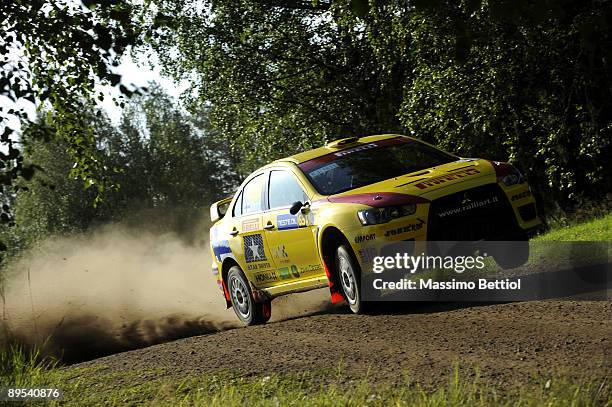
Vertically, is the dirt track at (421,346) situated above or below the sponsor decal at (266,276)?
below

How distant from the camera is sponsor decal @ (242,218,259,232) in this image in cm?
1197

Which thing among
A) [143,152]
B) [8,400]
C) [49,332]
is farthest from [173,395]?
[143,152]

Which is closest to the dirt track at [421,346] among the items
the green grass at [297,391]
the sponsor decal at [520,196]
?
the green grass at [297,391]

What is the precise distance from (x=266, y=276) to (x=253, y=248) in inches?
15.5

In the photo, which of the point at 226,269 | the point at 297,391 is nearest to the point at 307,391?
the point at 297,391

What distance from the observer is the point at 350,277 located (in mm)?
10227

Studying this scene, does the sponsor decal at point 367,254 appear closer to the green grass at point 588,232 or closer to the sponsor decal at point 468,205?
the sponsor decal at point 468,205

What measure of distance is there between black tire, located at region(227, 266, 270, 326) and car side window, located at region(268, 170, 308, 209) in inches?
53.0

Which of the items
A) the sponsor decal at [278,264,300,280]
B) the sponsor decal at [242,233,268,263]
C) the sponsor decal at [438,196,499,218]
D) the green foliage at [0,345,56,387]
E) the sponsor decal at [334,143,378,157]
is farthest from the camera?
the sponsor decal at [242,233,268,263]

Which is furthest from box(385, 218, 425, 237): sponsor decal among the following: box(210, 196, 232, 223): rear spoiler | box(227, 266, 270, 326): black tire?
box(210, 196, 232, 223): rear spoiler

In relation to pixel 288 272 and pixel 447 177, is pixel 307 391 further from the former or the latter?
pixel 288 272

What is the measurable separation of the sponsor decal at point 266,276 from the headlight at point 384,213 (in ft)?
7.18

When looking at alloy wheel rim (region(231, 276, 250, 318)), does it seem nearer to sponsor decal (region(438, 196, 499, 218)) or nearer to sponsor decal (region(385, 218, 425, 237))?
sponsor decal (region(385, 218, 425, 237))

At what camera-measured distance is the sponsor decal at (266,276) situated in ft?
38.8
